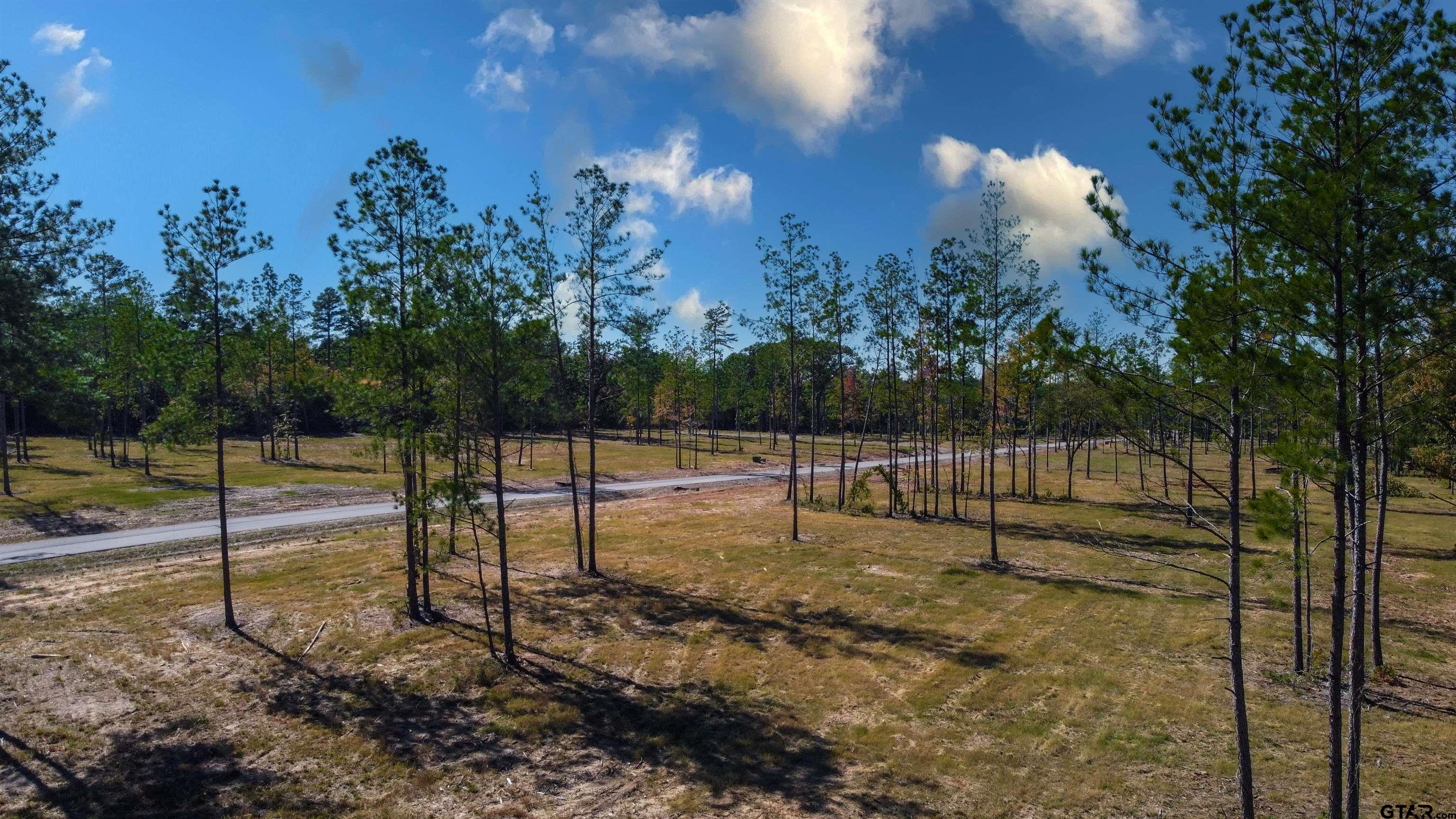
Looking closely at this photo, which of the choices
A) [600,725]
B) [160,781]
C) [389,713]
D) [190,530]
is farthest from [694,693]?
[190,530]

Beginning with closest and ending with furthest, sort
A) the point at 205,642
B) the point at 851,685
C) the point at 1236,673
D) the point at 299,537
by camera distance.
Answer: the point at 1236,673 → the point at 851,685 → the point at 205,642 → the point at 299,537

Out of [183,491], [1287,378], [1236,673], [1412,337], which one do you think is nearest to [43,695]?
[1236,673]

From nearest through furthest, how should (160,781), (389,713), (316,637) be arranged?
(160,781)
(389,713)
(316,637)

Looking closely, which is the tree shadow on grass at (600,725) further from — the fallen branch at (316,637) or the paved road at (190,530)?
the paved road at (190,530)

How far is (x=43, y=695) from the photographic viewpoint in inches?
452

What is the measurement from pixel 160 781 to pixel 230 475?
33.0 meters

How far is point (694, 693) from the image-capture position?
12180 mm

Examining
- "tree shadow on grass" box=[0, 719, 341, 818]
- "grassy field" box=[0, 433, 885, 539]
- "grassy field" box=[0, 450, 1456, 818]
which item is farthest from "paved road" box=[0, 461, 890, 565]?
"tree shadow on grass" box=[0, 719, 341, 818]

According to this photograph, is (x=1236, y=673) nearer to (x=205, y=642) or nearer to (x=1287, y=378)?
(x=1287, y=378)

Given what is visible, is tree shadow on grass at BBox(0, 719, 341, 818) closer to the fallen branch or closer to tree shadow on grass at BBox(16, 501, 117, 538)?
the fallen branch

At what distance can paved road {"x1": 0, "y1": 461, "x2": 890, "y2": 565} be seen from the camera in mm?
20781

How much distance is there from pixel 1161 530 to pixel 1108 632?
14.0m

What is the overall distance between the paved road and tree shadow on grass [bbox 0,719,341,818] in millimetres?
8180

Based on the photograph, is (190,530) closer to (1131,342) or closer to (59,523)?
(59,523)
